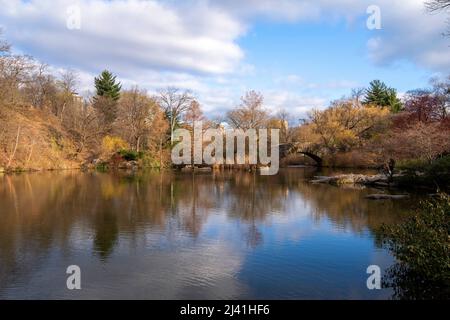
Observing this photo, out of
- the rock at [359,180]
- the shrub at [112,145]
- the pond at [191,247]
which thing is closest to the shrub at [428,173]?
the rock at [359,180]

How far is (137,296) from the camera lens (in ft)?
22.4

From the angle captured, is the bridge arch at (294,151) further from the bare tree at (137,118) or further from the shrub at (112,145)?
the shrub at (112,145)

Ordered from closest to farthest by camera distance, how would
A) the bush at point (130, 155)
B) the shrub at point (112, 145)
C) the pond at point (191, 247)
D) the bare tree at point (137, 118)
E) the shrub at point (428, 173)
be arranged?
1. the pond at point (191, 247)
2. the shrub at point (428, 173)
3. the shrub at point (112, 145)
4. the bush at point (130, 155)
5. the bare tree at point (137, 118)

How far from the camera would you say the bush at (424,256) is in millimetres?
6695

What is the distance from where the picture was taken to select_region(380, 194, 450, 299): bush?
6.70 metres

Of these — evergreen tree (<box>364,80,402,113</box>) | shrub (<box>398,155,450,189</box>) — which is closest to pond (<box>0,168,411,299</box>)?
shrub (<box>398,155,450,189</box>)

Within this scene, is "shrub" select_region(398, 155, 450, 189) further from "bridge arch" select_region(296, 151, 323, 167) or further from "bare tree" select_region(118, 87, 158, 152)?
"bare tree" select_region(118, 87, 158, 152)

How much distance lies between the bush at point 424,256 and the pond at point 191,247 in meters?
0.48

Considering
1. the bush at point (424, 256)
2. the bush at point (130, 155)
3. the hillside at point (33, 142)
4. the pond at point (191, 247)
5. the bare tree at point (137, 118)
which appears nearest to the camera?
the bush at point (424, 256)

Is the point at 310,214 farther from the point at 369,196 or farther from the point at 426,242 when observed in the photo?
the point at 426,242

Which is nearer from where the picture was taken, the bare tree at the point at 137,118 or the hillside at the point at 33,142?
the hillside at the point at 33,142

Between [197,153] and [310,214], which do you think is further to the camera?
[197,153]

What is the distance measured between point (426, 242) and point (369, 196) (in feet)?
42.3
